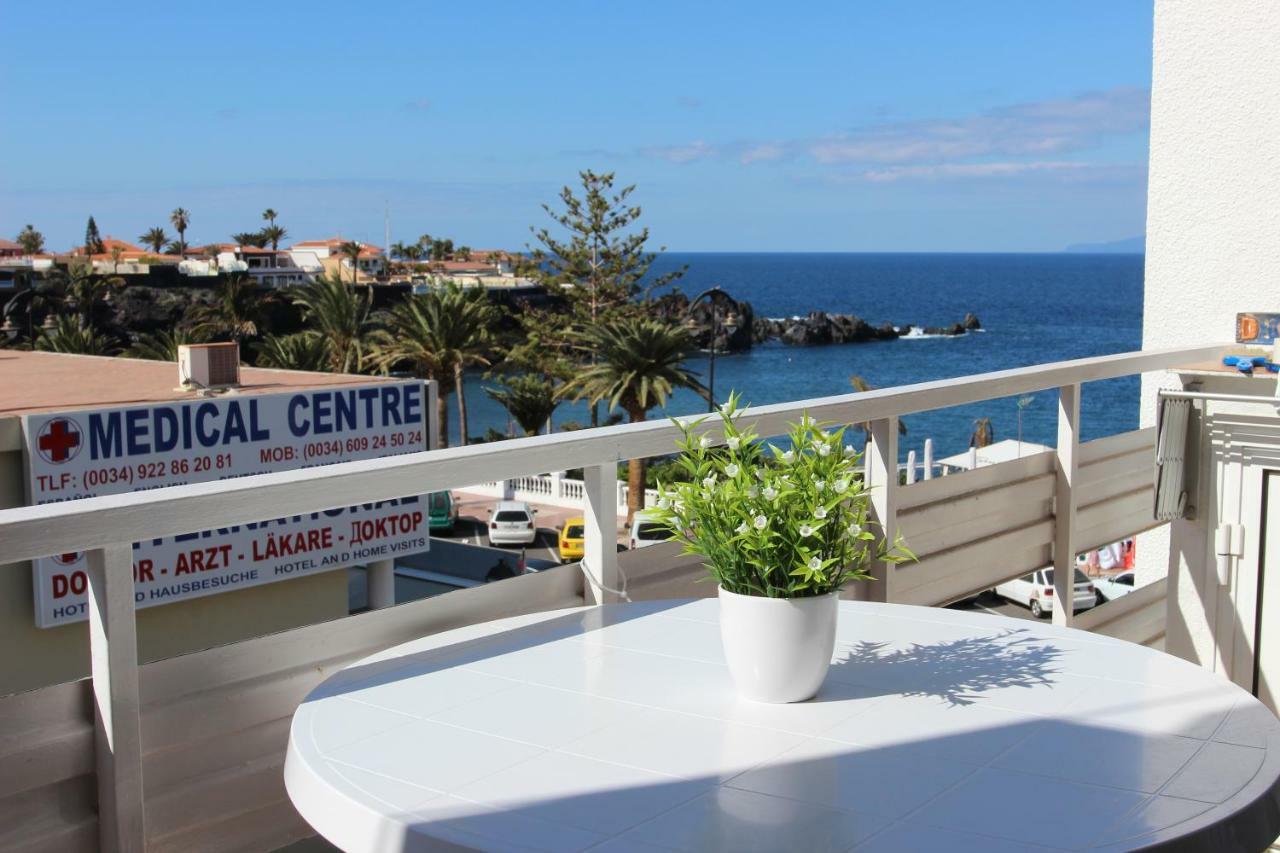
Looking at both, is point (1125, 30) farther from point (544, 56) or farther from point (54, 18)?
point (54, 18)

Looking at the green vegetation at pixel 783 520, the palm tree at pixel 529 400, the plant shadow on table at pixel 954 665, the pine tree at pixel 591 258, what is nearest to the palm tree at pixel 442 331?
the palm tree at pixel 529 400

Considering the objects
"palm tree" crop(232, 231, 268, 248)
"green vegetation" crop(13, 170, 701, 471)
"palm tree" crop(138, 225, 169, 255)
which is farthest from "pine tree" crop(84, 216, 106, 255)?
"green vegetation" crop(13, 170, 701, 471)

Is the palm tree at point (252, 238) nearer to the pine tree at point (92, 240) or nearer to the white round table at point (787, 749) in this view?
the pine tree at point (92, 240)

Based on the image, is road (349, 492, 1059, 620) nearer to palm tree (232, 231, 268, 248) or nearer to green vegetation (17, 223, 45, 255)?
palm tree (232, 231, 268, 248)

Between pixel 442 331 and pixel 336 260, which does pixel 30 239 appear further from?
pixel 442 331

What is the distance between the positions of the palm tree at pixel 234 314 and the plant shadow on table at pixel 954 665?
58158 mm

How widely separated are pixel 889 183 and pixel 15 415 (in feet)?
396

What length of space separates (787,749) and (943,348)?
88.1 meters

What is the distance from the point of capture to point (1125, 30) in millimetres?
117125

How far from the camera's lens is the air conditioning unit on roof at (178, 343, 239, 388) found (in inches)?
574

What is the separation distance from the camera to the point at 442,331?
38906 mm

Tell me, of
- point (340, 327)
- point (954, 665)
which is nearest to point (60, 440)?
point (954, 665)

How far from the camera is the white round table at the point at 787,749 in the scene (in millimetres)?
1276

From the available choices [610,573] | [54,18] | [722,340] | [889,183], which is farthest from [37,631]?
[889,183]
